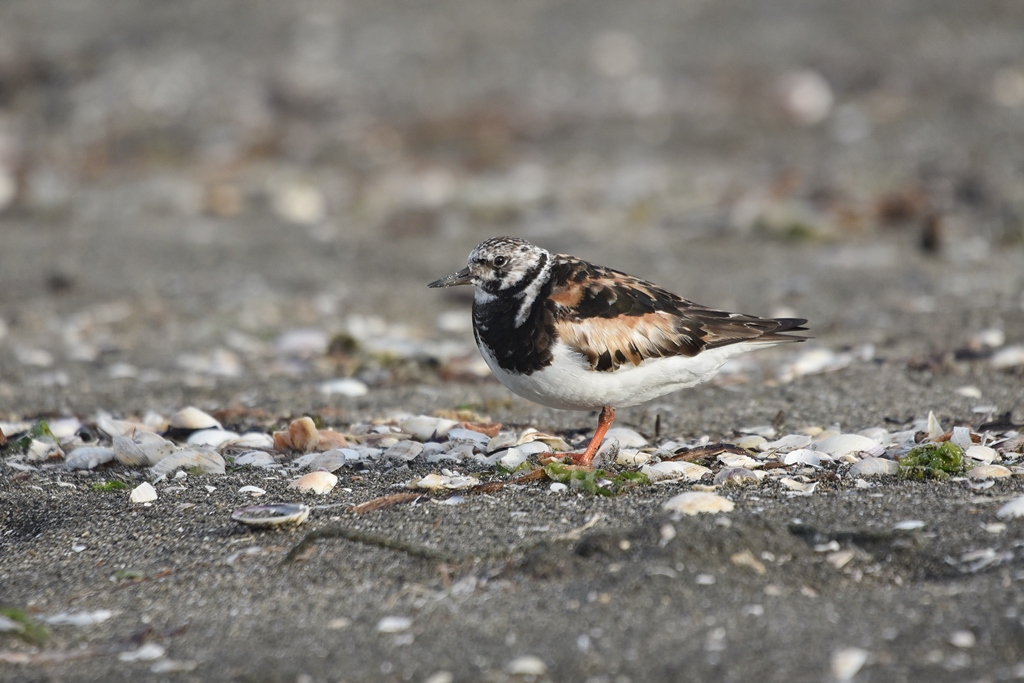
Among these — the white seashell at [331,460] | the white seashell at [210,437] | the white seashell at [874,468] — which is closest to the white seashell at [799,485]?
the white seashell at [874,468]

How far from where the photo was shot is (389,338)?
6973 mm

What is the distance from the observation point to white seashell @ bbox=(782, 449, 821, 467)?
3961mm

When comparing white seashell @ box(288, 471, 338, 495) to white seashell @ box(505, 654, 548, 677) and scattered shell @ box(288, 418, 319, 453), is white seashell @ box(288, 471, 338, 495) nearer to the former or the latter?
scattered shell @ box(288, 418, 319, 453)

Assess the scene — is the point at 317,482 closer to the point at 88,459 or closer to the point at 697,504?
the point at 88,459

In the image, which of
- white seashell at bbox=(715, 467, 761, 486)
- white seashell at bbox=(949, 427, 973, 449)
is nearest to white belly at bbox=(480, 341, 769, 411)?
white seashell at bbox=(715, 467, 761, 486)

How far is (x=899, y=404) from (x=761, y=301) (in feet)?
8.46

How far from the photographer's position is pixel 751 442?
431cm

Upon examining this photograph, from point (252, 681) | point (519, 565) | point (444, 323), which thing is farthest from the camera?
point (444, 323)

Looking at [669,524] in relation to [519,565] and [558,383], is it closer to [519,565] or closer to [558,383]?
[519,565]

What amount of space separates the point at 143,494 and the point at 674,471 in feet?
5.94

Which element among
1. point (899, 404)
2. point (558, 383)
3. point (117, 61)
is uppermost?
point (117, 61)

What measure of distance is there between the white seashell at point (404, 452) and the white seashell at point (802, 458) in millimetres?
1337

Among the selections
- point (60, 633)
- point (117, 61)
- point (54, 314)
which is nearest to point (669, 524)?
point (60, 633)

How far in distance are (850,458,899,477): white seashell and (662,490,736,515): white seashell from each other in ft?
2.10
